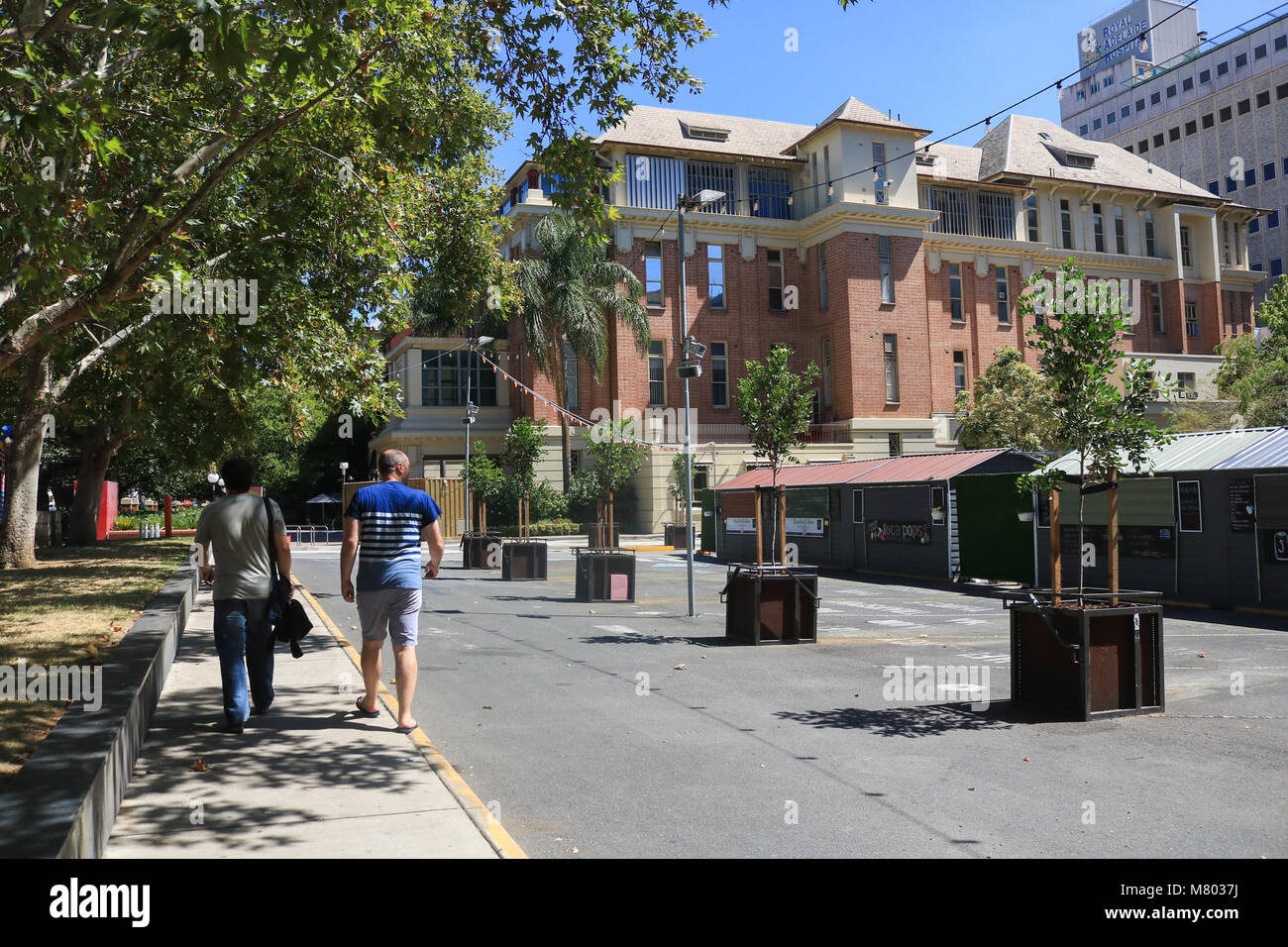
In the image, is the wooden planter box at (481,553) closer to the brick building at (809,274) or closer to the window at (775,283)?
the brick building at (809,274)

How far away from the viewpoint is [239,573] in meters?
7.10

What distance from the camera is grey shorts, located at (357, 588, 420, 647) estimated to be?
699cm

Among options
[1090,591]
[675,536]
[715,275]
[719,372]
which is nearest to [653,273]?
[715,275]

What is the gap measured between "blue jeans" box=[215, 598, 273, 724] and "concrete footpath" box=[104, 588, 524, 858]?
0.83 feet

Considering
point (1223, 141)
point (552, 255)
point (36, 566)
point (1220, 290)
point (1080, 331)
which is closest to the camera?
point (1080, 331)

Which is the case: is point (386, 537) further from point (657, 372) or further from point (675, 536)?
point (657, 372)

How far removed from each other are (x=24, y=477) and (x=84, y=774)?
18.3 meters

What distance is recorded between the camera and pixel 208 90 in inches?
467

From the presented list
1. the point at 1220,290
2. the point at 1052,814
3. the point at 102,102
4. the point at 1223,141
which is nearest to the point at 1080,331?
the point at 1052,814

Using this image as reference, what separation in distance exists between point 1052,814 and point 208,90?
39.1 feet

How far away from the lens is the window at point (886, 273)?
48125 millimetres

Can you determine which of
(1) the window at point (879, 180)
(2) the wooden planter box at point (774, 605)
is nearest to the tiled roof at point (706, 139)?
(1) the window at point (879, 180)

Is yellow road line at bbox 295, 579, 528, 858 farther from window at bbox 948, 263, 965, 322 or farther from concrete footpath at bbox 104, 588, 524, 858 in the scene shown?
window at bbox 948, 263, 965, 322
